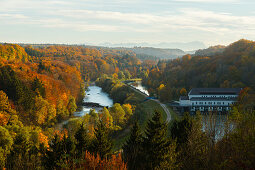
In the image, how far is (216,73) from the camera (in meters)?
70.1

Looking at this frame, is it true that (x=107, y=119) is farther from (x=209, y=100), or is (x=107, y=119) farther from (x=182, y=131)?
(x=209, y=100)

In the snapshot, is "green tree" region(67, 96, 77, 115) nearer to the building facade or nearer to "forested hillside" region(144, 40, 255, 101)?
"forested hillside" region(144, 40, 255, 101)

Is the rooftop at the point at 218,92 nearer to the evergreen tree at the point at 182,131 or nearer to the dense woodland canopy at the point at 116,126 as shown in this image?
the dense woodland canopy at the point at 116,126

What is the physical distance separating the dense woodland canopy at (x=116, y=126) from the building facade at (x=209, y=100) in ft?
11.2

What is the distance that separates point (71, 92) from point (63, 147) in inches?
1661

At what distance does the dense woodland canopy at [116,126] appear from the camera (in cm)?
1316

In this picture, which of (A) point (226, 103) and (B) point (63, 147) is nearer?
(B) point (63, 147)

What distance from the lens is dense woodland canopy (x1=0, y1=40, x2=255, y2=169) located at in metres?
13.2

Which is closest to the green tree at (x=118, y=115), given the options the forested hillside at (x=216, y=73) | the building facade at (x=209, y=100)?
the building facade at (x=209, y=100)

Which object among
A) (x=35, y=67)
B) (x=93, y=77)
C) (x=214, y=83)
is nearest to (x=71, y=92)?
(x=35, y=67)

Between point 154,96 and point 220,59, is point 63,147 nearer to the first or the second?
point 154,96

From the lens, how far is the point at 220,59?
7681 centimetres

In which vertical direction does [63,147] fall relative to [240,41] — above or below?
below

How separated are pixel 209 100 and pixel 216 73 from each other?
727 inches
